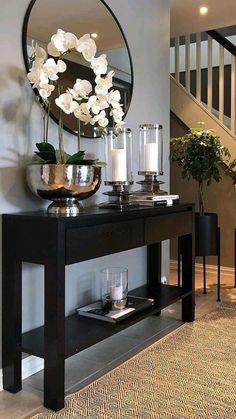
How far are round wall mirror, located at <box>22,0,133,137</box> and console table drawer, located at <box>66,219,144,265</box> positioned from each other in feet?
2.12

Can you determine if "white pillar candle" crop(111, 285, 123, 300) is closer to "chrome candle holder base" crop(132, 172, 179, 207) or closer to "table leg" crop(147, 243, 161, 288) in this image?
"chrome candle holder base" crop(132, 172, 179, 207)

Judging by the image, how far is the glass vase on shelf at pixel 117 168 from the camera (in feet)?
7.64

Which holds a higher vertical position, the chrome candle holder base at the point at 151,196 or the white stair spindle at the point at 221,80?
the white stair spindle at the point at 221,80

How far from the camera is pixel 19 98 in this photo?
1988 mm

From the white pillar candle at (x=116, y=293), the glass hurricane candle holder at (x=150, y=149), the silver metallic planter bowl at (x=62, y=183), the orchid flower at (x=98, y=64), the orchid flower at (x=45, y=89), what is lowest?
the white pillar candle at (x=116, y=293)

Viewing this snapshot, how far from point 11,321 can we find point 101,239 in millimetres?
550

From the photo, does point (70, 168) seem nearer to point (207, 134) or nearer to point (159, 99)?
point (159, 99)

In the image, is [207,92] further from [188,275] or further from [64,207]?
[64,207]

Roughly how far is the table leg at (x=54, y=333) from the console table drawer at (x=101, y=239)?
79 millimetres

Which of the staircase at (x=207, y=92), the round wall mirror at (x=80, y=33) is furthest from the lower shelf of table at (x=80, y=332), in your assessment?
the staircase at (x=207, y=92)

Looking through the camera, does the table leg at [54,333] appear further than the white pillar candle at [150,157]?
No

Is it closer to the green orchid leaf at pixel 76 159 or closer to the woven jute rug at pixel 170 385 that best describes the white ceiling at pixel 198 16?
the green orchid leaf at pixel 76 159

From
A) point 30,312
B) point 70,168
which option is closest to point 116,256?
point 30,312

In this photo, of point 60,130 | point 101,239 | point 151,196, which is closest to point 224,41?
point 151,196
